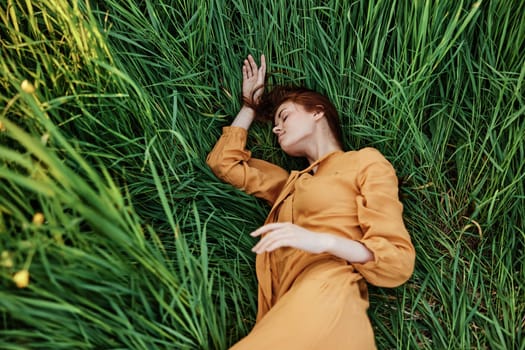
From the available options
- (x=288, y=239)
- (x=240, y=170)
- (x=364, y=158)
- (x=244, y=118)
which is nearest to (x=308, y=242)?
(x=288, y=239)

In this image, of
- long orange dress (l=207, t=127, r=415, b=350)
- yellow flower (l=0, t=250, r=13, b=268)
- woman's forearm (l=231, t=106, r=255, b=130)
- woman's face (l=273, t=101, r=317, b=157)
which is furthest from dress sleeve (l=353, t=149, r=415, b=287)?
yellow flower (l=0, t=250, r=13, b=268)

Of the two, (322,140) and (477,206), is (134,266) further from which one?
(477,206)

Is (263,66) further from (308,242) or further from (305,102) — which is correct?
(308,242)

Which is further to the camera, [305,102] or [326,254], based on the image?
[305,102]

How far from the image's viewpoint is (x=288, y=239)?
1.37m

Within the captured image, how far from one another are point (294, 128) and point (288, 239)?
0.53 metres

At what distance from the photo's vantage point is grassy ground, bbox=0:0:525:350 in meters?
1.52

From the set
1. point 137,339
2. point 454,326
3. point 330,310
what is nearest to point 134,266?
point 137,339

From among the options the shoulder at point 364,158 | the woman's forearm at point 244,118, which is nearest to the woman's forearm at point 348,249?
the shoulder at point 364,158

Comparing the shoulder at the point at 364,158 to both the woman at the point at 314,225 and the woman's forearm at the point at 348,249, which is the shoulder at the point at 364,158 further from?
the woman's forearm at the point at 348,249

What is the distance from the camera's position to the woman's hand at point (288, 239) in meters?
1.35

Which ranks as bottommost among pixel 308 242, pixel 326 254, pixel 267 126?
pixel 326 254

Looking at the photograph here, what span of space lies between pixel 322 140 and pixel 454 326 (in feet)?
2.45

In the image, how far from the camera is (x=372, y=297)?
1.74 m
